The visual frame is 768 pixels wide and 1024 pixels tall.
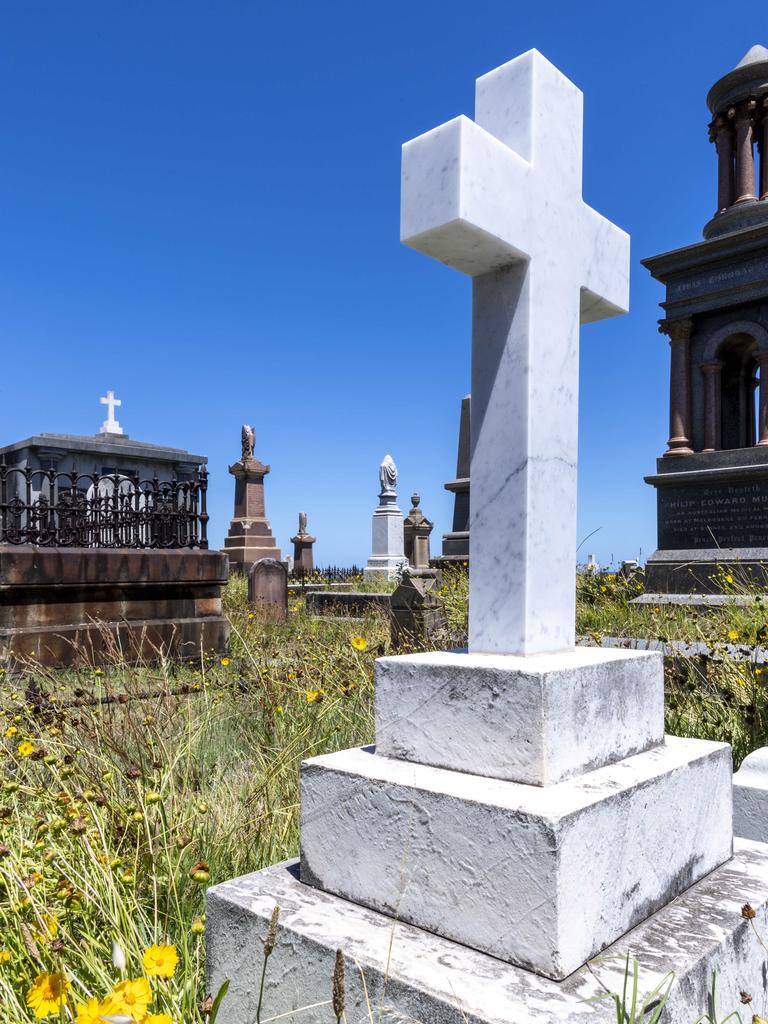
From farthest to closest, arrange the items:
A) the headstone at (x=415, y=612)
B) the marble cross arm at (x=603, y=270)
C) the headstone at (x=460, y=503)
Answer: the headstone at (x=460, y=503) → the headstone at (x=415, y=612) → the marble cross arm at (x=603, y=270)

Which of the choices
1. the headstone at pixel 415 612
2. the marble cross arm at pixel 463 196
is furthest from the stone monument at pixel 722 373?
the marble cross arm at pixel 463 196

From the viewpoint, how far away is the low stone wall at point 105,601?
667 centimetres

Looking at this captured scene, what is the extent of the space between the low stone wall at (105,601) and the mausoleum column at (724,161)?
8.70 meters

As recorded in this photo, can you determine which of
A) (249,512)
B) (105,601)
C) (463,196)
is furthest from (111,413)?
(463,196)

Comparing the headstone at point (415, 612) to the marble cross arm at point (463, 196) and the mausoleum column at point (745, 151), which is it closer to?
the marble cross arm at point (463, 196)

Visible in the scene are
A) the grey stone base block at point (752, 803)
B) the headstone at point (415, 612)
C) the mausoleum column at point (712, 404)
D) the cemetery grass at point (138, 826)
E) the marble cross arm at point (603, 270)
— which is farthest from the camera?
the mausoleum column at point (712, 404)

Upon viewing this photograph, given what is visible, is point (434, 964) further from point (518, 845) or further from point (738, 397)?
point (738, 397)

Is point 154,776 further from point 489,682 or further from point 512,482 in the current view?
point 512,482

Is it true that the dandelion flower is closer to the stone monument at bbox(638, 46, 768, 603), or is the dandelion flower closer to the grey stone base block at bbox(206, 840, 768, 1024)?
the grey stone base block at bbox(206, 840, 768, 1024)

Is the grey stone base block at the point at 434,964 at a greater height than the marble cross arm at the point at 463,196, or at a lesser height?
lesser

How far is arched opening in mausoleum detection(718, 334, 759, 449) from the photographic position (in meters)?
10.9

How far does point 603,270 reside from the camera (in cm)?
236

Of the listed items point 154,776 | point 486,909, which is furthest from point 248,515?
point 486,909

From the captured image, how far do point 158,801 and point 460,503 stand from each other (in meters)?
13.6
